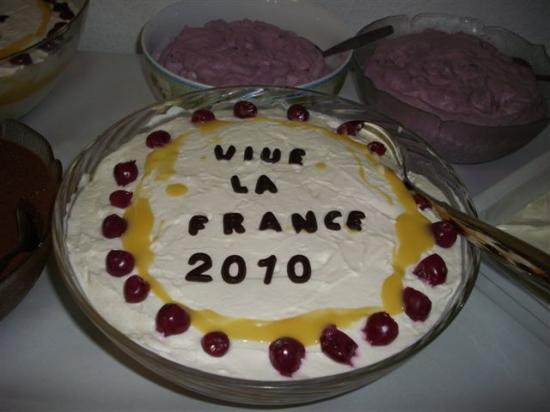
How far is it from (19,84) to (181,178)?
2.47 feet

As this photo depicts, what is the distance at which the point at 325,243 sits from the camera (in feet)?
4.17

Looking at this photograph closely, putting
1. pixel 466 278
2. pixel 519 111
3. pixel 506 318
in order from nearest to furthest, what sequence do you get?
pixel 466 278
pixel 506 318
pixel 519 111

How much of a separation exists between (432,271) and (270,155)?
534 mm

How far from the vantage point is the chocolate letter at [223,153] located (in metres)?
1.47

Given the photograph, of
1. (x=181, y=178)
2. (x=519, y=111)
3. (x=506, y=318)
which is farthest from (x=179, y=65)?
(x=506, y=318)

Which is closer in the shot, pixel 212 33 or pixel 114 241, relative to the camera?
pixel 114 241

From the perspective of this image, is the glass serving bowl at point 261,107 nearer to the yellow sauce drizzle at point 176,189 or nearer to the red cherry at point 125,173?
the red cherry at point 125,173

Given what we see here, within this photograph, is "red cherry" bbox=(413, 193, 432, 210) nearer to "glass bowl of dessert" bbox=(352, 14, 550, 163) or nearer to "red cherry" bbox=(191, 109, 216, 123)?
"glass bowl of dessert" bbox=(352, 14, 550, 163)

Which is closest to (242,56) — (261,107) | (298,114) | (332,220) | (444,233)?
(261,107)

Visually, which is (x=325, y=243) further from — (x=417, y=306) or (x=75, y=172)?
(x=75, y=172)

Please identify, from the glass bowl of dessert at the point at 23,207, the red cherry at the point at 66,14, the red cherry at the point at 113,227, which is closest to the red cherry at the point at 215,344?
the red cherry at the point at 113,227

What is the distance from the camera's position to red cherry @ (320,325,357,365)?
3.54ft

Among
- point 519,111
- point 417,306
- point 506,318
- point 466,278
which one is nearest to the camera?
point 417,306

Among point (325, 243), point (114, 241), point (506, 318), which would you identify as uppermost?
point (325, 243)
